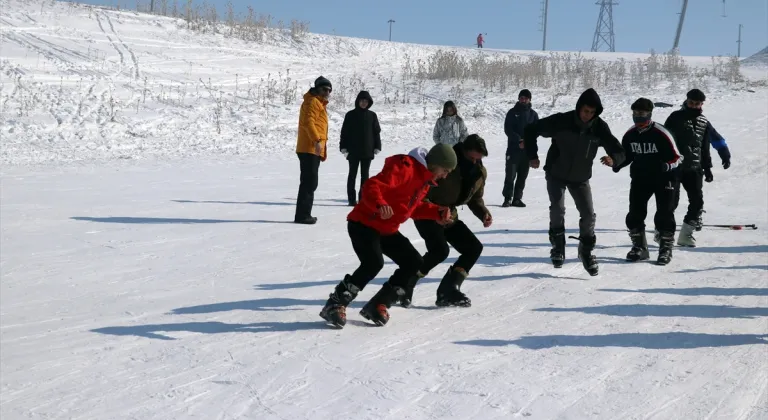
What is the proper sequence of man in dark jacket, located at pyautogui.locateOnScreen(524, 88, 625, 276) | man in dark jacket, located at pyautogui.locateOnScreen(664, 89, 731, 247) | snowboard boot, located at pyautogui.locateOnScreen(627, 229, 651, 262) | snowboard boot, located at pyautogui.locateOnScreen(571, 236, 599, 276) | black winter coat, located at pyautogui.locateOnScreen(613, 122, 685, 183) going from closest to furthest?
man in dark jacket, located at pyautogui.locateOnScreen(524, 88, 625, 276) < snowboard boot, located at pyautogui.locateOnScreen(571, 236, 599, 276) < black winter coat, located at pyautogui.locateOnScreen(613, 122, 685, 183) < snowboard boot, located at pyautogui.locateOnScreen(627, 229, 651, 262) < man in dark jacket, located at pyautogui.locateOnScreen(664, 89, 731, 247)

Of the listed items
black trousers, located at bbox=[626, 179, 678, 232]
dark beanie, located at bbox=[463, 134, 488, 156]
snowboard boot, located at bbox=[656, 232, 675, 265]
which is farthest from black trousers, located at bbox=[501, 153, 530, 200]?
dark beanie, located at bbox=[463, 134, 488, 156]

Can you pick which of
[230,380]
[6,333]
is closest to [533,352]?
[230,380]

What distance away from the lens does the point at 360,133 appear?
11789 mm

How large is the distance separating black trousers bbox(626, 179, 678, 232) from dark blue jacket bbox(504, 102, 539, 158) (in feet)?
12.9

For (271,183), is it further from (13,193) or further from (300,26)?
(300,26)

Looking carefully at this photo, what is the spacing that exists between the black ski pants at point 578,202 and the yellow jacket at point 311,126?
3.36 meters

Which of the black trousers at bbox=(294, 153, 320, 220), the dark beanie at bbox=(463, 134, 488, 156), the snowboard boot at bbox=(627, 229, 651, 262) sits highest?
the dark beanie at bbox=(463, 134, 488, 156)

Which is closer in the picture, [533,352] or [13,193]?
[533,352]

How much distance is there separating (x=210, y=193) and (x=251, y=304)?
23.3 feet

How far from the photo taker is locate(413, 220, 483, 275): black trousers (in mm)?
6449

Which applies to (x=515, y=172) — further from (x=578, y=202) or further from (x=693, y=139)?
(x=578, y=202)

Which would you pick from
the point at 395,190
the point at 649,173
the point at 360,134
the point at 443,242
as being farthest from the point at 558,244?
the point at 360,134

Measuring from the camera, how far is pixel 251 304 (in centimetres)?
666

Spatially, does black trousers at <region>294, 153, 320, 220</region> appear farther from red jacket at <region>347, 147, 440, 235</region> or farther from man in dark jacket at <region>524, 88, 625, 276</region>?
red jacket at <region>347, 147, 440, 235</region>
